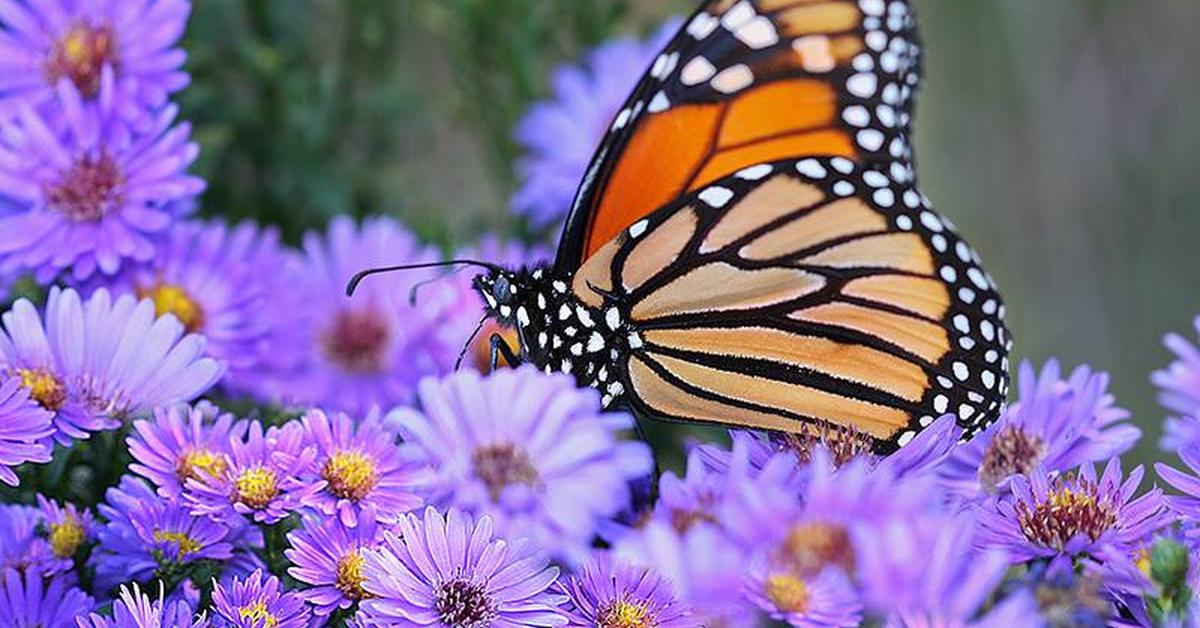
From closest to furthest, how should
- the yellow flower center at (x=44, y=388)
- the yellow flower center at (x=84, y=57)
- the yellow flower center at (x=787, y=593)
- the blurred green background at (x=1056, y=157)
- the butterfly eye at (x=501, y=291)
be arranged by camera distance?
the yellow flower center at (x=787, y=593) → the yellow flower center at (x=44, y=388) → the butterfly eye at (x=501, y=291) → the yellow flower center at (x=84, y=57) → the blurred green background at (x=1056, y=157)

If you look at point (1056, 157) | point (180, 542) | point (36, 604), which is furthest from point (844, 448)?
point (1056, 157)

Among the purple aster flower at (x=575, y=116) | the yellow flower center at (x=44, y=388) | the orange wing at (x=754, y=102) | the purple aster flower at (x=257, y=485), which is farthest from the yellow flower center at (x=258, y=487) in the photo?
the purple aster flower at (x=575, y=116)

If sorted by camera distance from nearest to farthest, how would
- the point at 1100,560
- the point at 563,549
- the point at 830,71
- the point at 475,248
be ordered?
the point at 563,549
the point at 1100,560
the point at 830,71
the point at 475,248

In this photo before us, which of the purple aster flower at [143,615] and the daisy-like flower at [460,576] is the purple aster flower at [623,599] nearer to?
the daisy-like flower at [460,576]

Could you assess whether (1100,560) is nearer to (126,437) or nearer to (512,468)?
(512,468)

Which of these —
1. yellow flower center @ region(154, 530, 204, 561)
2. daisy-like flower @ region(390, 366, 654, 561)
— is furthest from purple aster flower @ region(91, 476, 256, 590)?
daisy-like flower @ region(390, 366, 654, 561)

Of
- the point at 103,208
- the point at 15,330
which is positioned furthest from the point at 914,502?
the point at 103,208
